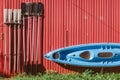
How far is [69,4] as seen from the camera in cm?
1433

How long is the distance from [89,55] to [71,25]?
104 cm

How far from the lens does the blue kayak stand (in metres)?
14.1

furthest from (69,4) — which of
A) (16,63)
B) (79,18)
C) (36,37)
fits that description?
(16,63)

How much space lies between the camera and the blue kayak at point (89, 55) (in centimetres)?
1405

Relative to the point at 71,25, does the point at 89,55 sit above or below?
below

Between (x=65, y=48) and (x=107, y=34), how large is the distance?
1.37 meters

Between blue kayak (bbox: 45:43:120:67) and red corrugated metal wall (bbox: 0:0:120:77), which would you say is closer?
blue kayak (bbox: 45:43:120:67)

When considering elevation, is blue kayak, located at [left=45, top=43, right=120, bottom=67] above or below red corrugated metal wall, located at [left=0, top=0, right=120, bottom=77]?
below

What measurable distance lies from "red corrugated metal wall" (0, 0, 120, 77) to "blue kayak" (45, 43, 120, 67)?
27 cm

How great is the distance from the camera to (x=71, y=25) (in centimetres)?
1434

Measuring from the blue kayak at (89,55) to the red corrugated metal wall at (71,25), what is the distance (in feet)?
0.88

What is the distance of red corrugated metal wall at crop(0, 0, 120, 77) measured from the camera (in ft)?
46.9

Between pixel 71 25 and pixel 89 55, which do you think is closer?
pixel 89 55

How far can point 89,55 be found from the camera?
1421 centimetres
